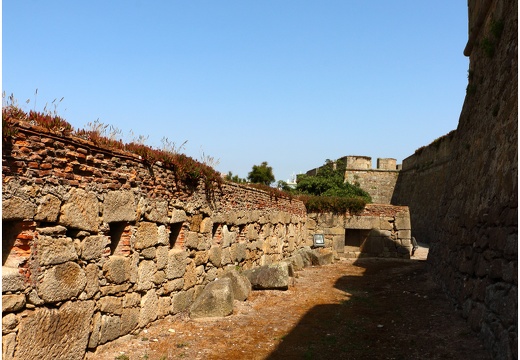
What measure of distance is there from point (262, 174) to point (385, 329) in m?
23.4

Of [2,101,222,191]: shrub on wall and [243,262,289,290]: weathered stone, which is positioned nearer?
[2,101,222,191]: shrub on wall

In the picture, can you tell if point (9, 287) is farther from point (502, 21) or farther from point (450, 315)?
point (502, 21)

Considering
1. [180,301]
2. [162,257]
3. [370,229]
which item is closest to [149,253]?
[162,257]

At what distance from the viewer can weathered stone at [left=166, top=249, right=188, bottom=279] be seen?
7368 millimetres

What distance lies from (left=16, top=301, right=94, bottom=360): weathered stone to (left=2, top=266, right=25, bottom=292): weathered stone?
35cm

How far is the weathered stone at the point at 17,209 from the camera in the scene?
14.4 feet

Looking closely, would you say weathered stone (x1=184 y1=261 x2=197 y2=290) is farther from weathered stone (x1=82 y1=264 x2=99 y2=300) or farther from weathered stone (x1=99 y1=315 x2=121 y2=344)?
weathered stone (x1=82 y1=264 x2=99 y2=300)

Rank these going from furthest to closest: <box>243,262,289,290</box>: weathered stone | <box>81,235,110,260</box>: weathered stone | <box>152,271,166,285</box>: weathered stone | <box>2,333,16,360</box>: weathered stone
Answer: <box>243,262,289,290</box>: weathered stone
<box>152,271,166,285</box>: weathered stone
<box>81,235,110,260</box>: weathered stone
<box>2,333,16,360</box>: weathered stone

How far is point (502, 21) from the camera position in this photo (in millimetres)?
8352

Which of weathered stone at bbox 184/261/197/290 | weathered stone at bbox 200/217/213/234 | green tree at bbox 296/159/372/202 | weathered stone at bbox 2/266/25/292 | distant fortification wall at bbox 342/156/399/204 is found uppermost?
distant fortification wall at bbox 342/156/399/204

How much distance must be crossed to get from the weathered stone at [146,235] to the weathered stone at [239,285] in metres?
2.62

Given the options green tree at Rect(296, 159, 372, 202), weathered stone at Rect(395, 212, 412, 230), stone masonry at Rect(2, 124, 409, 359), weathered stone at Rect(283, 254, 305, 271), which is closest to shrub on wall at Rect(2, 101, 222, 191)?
stone masonry at Rect(2, 124, 409, 359)

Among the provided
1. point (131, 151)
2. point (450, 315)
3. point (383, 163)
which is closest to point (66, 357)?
point (131, 151)

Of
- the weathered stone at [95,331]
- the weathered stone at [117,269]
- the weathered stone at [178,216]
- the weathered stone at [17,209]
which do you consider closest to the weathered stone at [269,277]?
the weathered stone at [178,216]
